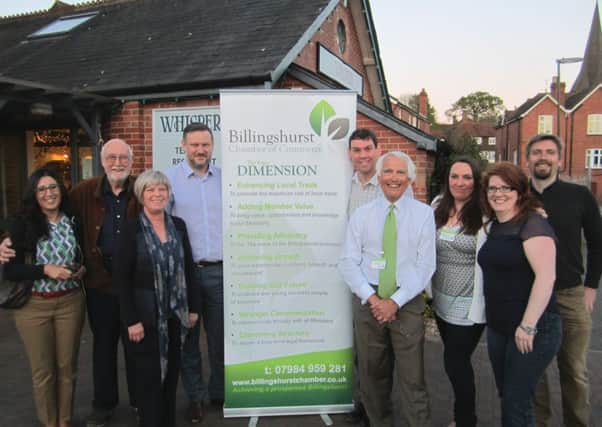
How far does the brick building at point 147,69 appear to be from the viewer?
21.1 ft

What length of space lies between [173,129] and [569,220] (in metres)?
5.36

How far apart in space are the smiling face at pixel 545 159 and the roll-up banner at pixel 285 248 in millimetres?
1174

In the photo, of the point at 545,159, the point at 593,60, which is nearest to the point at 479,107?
the point at 593,60

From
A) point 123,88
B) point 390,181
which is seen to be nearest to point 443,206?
point 390,181

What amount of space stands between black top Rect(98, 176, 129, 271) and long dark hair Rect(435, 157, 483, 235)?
2055 millimetres

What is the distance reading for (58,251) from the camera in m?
2.93

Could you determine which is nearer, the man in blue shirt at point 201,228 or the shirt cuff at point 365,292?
the shirt cuff at point 365,292

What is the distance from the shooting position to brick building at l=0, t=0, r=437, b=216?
21.1ft

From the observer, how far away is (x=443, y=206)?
3.02 meters

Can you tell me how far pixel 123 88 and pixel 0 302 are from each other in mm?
4637

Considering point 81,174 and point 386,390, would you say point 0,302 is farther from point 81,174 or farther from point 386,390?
point 81,174

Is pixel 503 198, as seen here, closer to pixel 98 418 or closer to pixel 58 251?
pixel 58 251

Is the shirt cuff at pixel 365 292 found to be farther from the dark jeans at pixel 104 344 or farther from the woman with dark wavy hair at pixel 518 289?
the dark jeans at pixel 104 344

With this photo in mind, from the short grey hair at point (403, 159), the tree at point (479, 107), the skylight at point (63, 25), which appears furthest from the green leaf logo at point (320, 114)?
the tree at point (479, 107)
